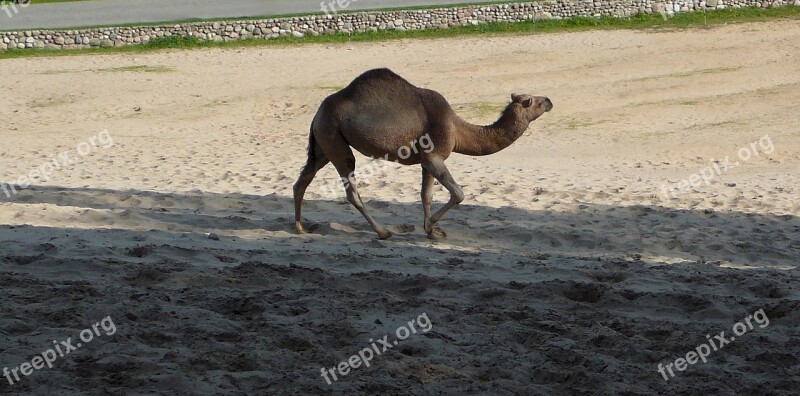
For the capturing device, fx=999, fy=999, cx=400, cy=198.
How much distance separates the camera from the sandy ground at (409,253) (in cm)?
600

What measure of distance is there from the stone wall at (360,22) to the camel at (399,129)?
18.6m

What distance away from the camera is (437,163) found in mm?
10273

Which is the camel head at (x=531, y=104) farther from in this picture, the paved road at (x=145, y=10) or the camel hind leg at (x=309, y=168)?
the paved road at (x=145, y=10)

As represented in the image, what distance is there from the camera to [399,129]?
10.0 metres

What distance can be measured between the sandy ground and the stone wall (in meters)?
6.14

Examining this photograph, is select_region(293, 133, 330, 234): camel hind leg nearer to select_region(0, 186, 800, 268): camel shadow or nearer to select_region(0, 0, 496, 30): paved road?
select_region(0, 186, 800, 268): camel shadow

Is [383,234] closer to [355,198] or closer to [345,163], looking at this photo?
[355,198]

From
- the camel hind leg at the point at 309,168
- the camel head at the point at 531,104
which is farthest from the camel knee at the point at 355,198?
the camel head at the point at 531,104

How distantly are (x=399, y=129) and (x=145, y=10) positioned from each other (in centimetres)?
2554

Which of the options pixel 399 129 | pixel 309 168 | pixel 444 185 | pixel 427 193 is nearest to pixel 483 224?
pixel 427 193

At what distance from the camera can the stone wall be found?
28.4m

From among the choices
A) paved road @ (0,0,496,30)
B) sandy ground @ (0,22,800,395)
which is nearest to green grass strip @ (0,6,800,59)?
paved road @ (0,0,496,30)

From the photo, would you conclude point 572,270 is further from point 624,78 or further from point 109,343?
point 624,78

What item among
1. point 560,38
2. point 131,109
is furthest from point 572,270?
point 560,38
